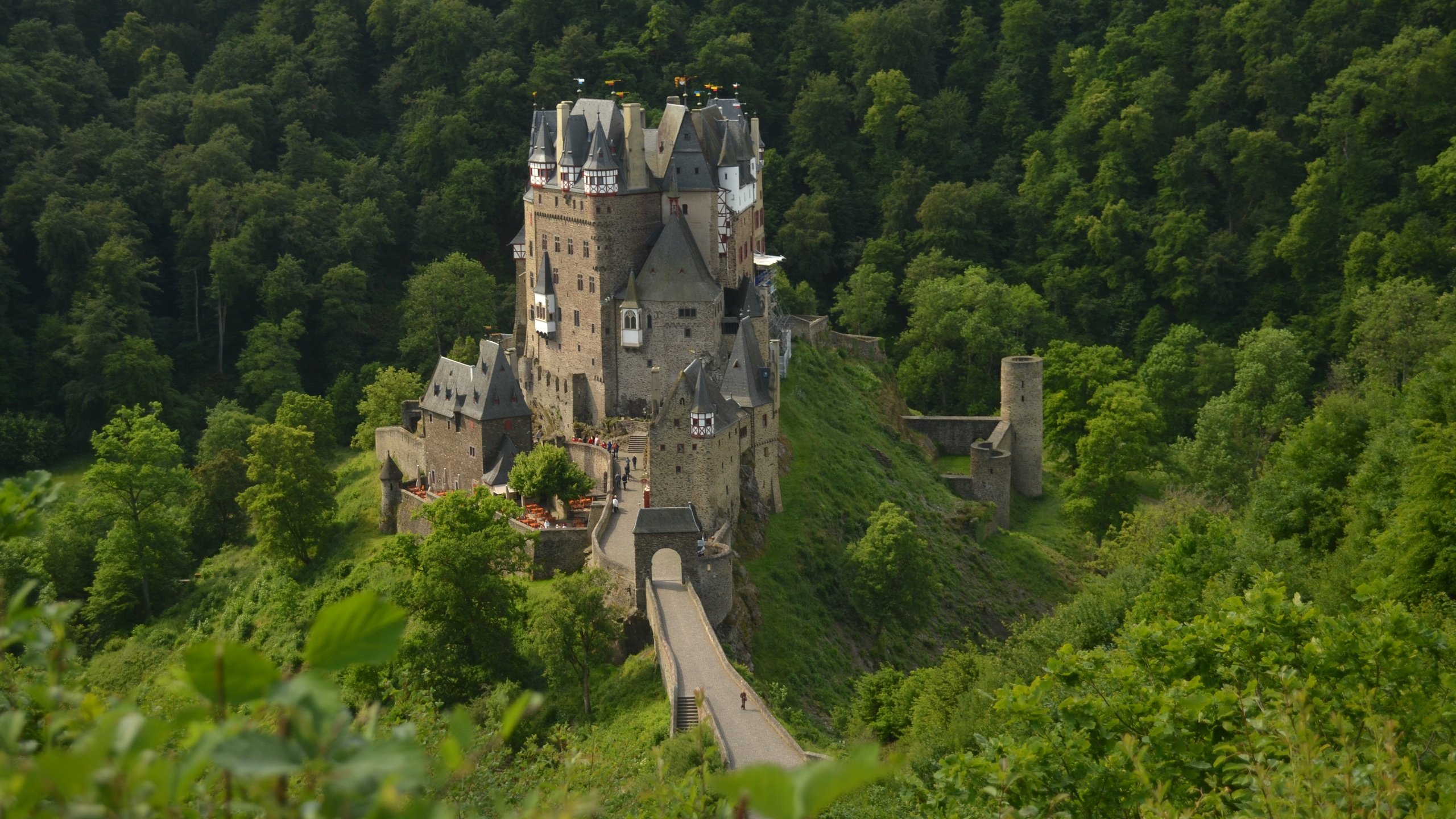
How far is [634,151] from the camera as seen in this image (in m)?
54.8

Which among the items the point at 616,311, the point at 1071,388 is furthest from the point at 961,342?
the point at 616,311

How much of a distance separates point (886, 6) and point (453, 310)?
1693 inches

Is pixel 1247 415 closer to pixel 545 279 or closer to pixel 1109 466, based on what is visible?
pixel 1109 466

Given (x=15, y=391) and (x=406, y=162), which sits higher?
(x=406, y=162)

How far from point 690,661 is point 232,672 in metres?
35.3

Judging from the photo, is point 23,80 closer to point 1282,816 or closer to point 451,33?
point 451,33

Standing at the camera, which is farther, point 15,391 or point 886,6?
point 886,6

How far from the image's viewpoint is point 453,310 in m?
73.3

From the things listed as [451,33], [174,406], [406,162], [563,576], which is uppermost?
[451,33]

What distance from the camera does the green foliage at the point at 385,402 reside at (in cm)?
6312

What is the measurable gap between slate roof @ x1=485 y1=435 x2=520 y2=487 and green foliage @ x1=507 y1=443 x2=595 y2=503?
72.8 inches

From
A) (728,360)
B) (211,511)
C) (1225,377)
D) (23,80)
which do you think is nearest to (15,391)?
(211,511)

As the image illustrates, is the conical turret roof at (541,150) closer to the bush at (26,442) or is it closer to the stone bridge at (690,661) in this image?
the stone bridge at (690,661)

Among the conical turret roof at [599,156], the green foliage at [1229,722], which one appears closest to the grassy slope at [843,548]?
the conical turret roof at [599,156]
